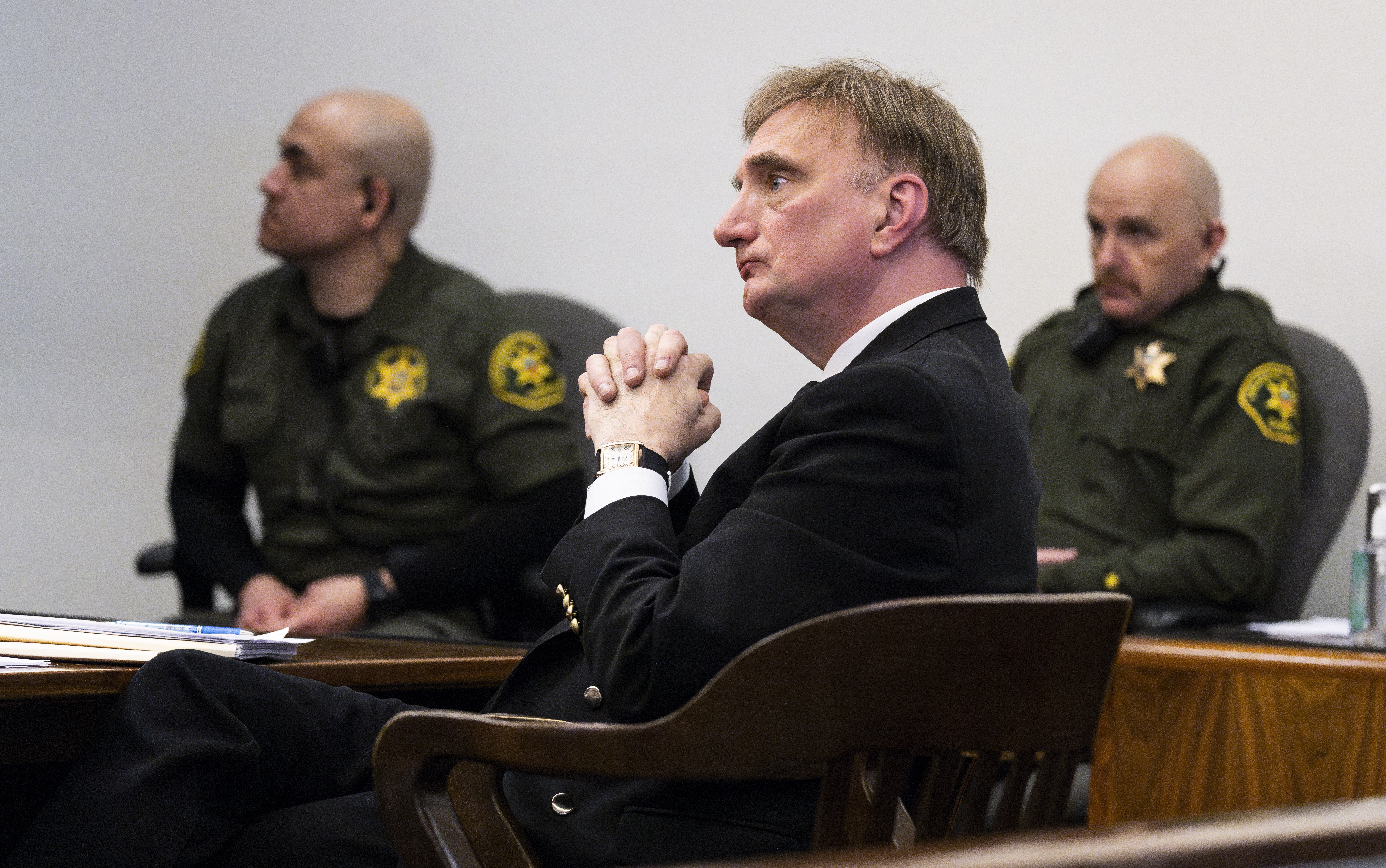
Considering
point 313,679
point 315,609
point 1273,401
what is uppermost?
point 1273,401

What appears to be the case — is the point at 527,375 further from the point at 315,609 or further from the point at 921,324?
the point at 921,324

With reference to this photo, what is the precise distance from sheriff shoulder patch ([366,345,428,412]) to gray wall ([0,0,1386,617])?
0.58 metres

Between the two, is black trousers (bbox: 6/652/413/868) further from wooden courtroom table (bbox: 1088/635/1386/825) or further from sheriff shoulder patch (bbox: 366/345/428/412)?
sheriff shoulder patch (bbox: 366/345/428/412)

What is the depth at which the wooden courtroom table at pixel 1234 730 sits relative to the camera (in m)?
1.50

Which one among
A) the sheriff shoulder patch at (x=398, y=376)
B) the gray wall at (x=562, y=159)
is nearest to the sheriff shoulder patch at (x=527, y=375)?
the sheriff shoulder patch at (x=398, y=376)

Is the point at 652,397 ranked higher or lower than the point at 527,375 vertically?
higher

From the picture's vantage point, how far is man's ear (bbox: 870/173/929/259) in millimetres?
1221

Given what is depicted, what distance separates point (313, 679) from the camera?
120cm

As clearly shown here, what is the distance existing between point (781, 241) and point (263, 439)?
1.61 m

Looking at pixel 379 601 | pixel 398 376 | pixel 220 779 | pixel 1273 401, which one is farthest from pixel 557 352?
pixel 220 779

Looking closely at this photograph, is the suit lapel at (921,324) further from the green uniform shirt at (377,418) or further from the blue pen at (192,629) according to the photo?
the green uniform shirt at (377,418)

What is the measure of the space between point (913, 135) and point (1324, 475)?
133 cm

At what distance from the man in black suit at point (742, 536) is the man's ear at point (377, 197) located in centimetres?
150

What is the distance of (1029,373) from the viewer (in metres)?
2.73
